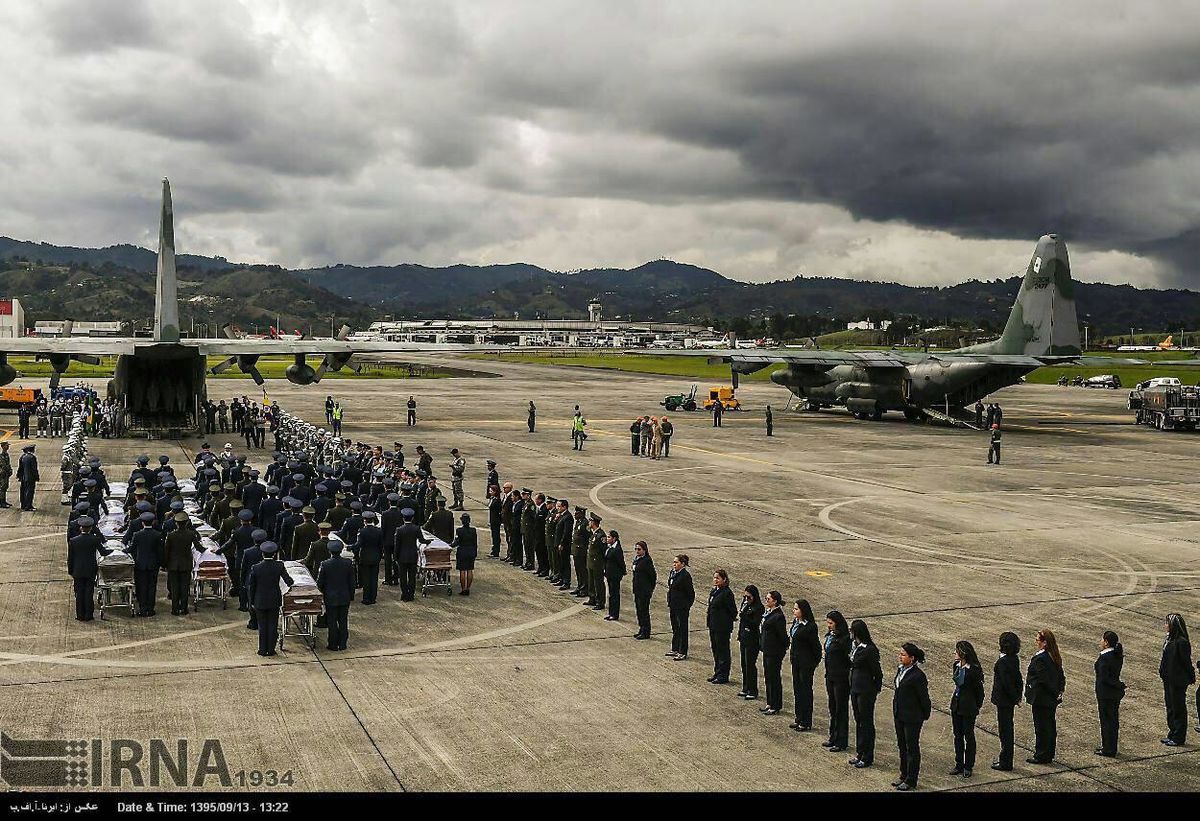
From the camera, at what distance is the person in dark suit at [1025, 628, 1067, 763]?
436 inches

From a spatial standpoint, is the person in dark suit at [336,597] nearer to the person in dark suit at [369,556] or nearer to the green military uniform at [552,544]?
the person in dark suit at [369,556]

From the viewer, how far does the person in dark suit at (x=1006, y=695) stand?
11008mm

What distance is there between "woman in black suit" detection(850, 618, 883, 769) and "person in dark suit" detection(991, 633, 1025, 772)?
129cm

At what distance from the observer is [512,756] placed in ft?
35.7

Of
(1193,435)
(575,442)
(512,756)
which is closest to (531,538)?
(512,756)

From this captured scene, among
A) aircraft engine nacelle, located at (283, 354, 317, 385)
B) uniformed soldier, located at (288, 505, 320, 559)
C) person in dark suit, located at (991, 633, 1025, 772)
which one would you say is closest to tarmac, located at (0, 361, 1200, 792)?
person in dark suit, located at (991, 633, 1025, 772)

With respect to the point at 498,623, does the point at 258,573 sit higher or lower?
higher

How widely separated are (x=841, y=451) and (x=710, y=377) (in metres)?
64.4

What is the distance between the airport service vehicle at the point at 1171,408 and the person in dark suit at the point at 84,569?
169 feet

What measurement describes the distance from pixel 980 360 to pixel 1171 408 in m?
10.7

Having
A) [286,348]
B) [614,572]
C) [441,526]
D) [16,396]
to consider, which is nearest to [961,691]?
[614,572]

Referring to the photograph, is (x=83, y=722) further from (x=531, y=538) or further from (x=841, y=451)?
(x=841, y=451)

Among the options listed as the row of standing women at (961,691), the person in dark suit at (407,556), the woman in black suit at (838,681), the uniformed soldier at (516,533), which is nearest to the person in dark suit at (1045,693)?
the row of standing women at (961,691)

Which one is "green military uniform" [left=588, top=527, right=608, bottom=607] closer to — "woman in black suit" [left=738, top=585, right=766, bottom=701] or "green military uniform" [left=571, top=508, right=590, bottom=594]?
"green military uniform" [left=571, top=508, right=590, bottom=594]
